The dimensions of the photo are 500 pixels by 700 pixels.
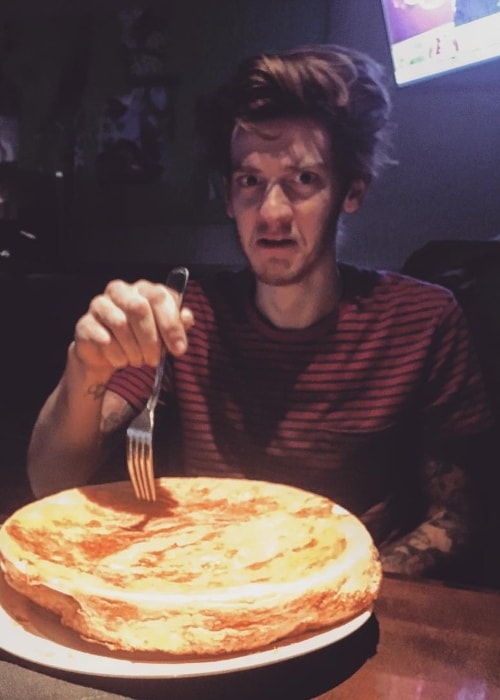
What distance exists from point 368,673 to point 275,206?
0.90m

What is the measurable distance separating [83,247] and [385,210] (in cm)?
139

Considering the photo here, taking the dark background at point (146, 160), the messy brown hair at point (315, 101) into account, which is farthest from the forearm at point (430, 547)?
the dark background at point (146, 160)

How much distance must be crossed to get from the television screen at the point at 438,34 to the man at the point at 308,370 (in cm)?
124

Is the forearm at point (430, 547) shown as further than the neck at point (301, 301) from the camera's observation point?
No

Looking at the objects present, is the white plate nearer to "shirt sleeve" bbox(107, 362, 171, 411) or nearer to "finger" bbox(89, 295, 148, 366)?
"finger" bbox(89, 295, 148, 366)

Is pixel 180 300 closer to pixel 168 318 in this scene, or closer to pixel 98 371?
pixel 168 318

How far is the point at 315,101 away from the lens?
1421mm

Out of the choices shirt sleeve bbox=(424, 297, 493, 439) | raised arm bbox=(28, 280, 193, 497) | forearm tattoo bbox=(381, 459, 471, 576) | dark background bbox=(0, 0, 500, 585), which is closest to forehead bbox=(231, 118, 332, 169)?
shirt sleeve bbox=(424, 297, 493, 439)

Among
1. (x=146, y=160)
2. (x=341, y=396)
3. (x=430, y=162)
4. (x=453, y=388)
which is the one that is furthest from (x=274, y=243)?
(x=146, y=160)

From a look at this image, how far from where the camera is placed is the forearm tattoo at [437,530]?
→ 119cm

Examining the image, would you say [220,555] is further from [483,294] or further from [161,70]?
[161,70]

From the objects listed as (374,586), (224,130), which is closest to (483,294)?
(224,130)

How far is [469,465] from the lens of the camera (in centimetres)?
135

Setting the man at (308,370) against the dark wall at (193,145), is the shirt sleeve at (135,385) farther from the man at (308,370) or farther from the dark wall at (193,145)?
the dark wall at (193,145)
